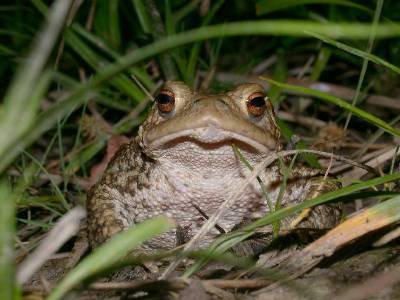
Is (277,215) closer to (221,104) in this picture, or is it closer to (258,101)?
(221,104)

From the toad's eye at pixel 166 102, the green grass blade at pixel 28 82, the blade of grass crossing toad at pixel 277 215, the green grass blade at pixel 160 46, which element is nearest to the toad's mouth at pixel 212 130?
the toad's eye at pixel 166 102

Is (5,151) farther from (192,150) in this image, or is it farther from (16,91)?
(192,150)

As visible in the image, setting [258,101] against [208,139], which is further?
[258,101]

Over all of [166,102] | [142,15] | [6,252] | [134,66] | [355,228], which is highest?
[142,15]

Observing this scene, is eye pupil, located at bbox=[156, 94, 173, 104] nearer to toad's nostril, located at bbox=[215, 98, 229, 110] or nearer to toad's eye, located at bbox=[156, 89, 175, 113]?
toad's eye, located at bbox=[156, 89, 175, 113]

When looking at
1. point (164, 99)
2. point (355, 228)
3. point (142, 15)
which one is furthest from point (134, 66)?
point (355, 228)
